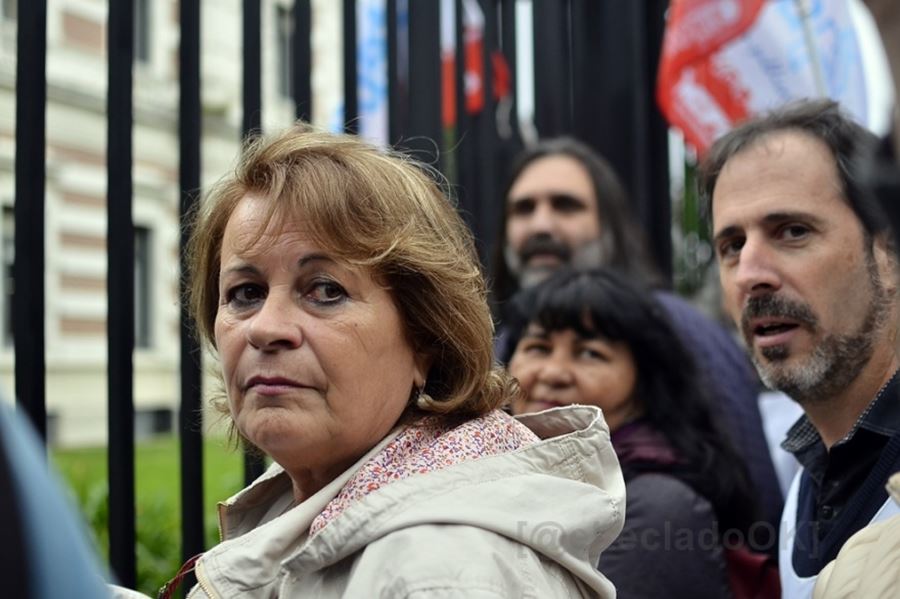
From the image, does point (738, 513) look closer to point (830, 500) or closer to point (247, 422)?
point (830, 500)

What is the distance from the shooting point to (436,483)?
4.74ft

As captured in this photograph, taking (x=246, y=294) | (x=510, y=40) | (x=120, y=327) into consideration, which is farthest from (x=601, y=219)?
(x=246, y=294)

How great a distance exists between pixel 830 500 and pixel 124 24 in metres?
1.66

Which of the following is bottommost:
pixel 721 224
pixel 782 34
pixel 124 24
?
pixel 721 224

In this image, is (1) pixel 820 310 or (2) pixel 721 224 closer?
(1) pixel 820 310

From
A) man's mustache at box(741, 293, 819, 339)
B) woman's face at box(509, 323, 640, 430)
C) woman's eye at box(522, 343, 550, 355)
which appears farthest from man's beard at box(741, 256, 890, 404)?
woman's eye at box(522, 343, 550, 355)

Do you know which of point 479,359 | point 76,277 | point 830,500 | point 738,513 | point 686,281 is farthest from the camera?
point 76,277

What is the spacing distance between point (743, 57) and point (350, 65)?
2.08 meters

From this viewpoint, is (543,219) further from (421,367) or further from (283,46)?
(283,46)

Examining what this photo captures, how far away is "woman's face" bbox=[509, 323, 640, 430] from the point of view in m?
2.74

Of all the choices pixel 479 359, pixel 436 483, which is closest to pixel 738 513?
pixel 479 359

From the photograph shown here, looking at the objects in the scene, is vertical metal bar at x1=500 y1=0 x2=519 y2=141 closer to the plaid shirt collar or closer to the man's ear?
the man's ear

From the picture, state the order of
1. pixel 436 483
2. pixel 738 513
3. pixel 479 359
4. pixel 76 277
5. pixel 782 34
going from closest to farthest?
pixel 436 483 < pixel 479 359 < pixel 738 513 < pixel 782 34 < pixel 76 277

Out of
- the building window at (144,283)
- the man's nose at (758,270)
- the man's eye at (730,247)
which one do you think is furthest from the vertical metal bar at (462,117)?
the building window at (144,283)
